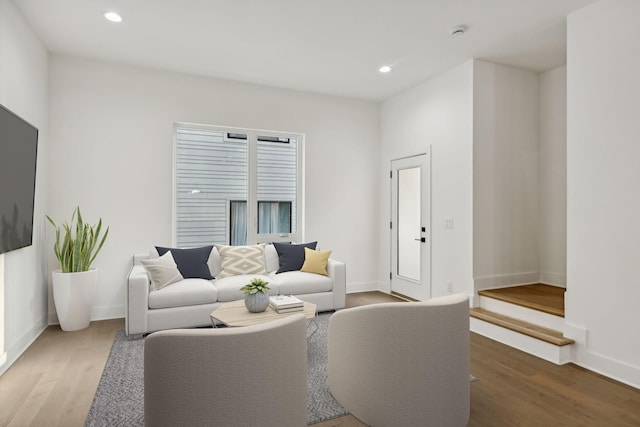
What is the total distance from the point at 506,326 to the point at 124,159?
4546mm

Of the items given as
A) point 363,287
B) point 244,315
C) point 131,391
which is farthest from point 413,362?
point 363,287

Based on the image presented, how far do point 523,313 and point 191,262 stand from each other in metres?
3.53

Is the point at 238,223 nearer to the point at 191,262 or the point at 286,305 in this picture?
the point at 191,262

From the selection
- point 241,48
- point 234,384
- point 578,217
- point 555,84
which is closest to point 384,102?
point 555,84

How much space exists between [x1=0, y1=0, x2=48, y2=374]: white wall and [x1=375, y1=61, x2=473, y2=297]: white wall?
4.34 meters

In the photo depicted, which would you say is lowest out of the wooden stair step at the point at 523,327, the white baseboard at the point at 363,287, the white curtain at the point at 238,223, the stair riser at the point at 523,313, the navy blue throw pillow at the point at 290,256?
the white baseboard at the point at 363,287

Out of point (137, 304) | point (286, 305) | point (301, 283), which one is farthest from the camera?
point (301, 283)

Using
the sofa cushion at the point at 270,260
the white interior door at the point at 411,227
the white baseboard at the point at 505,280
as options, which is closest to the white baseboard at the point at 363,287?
the white interior door at the point at 411,227

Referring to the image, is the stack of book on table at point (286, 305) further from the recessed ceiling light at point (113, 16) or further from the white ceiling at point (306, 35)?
the recessed ceiling light at point (113, 16)

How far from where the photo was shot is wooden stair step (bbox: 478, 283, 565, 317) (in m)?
3.43

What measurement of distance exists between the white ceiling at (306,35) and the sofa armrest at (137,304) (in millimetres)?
2402

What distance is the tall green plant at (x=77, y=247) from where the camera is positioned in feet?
12.2

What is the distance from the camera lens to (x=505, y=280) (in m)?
4.25

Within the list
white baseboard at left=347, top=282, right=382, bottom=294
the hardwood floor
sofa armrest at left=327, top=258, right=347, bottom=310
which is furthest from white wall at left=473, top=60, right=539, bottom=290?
white baseboard at left=347, top=282, right=382, bottom=294
